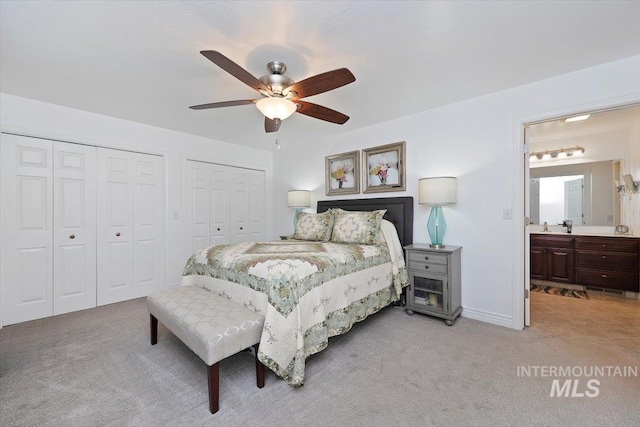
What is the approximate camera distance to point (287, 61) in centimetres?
218

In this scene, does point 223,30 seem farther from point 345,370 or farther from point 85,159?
point 85,159

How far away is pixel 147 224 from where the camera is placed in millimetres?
3836

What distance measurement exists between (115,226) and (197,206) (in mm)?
1081

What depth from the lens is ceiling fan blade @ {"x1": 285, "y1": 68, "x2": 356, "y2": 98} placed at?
182 centimetres

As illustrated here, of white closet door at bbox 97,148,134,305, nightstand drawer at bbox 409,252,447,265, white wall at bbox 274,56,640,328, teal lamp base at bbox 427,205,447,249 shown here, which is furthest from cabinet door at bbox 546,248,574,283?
white closet door at bbox 97,148,134,305

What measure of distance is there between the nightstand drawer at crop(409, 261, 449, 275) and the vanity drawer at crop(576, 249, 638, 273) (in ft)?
8.80

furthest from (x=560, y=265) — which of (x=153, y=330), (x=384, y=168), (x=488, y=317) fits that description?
(x=153, y=330)

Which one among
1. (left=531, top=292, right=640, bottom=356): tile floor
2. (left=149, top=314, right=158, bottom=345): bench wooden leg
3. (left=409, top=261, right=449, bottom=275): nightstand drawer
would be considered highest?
(left=409, top=261, right=449, bottom=275): nightstand drawer

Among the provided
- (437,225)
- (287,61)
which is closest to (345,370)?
(437,225)

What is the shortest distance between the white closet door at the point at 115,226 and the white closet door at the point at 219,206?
43.9 inches

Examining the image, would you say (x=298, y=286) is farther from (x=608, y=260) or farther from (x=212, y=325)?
(x=608, y=260)

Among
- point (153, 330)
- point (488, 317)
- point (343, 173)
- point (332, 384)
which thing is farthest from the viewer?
point (343, 173)

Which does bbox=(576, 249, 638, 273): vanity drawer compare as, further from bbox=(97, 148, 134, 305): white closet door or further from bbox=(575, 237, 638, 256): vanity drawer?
bbox=(97, 148, 134, 305): white closet door

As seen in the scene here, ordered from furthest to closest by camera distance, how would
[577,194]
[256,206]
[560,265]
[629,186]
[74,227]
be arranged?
[256,206] → [577,194] → [560,265] → [629,186] → [74,227]
